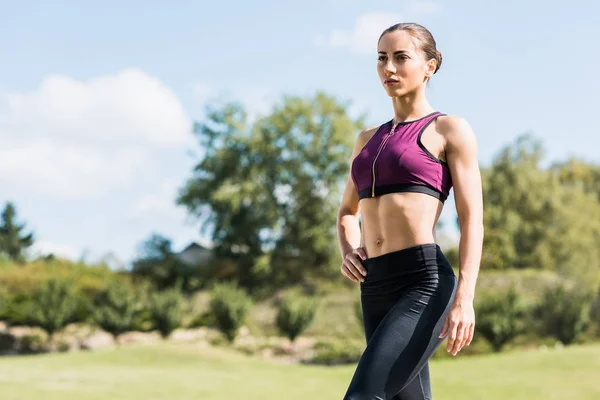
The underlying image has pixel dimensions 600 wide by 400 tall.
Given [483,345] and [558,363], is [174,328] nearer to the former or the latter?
[483,345]

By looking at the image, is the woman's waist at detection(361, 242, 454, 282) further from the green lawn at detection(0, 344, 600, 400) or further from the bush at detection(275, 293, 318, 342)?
the bush at detection(275, 293, 318, 342)

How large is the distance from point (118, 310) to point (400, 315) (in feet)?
76.7

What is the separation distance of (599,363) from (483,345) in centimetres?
852

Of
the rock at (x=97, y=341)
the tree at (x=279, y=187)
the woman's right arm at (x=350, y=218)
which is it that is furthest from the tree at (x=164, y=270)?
the woman's right arm at (x=350, y=218)

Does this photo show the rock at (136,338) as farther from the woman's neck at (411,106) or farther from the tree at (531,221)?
the woman's neck at (411,106)

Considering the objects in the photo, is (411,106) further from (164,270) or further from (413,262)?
(164,270)

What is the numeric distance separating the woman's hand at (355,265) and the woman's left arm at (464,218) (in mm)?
414

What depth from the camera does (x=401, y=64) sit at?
10.2 feet

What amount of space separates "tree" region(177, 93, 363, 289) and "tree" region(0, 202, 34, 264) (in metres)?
24.2

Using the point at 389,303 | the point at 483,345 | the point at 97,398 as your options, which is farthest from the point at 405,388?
the point at 483,345

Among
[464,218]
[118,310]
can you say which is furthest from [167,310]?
[464,218]

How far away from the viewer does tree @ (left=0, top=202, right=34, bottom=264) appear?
185 feet

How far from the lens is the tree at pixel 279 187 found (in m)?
35.9

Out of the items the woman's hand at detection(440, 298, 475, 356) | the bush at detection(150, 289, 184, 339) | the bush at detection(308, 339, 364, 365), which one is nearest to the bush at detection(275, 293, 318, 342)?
the bush at detection(308, 339, 364, 365)
